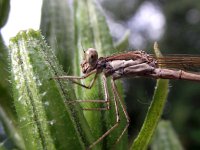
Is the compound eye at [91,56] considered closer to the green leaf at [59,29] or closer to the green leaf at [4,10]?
the green leaf at [59,29]

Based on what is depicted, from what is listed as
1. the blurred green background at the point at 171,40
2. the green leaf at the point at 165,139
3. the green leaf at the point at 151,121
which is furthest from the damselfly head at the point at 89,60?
the blurred green background at the point at 171,40

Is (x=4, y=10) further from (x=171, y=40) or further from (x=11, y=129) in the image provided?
(x=171, y=40)

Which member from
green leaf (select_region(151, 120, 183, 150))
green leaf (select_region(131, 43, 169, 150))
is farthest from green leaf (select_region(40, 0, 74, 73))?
green leaf (select_region(151, 120, 183, 150))

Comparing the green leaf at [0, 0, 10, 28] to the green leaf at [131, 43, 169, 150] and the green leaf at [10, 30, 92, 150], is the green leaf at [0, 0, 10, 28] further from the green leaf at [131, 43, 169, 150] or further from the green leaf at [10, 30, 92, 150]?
the green leaf at [131, 43, 169, 150]

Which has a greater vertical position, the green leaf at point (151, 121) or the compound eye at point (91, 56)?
the compound eye at point (91, 56)

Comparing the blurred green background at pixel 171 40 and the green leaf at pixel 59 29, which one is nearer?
the green leaf at pixel 59 29

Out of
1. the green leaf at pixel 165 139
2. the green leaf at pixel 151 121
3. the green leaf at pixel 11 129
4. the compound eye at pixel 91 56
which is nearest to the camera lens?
the green leaf at pixel 151 121
